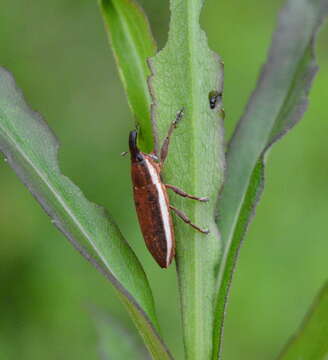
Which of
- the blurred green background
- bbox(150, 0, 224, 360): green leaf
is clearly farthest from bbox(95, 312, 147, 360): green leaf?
the blurred green background

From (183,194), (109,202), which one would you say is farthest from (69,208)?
(109,202)

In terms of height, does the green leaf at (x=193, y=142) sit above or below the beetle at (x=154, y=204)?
above

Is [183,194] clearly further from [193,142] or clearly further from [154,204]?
[154,204]

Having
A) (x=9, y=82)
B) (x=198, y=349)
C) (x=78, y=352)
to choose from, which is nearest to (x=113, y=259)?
(x=198, y=349)

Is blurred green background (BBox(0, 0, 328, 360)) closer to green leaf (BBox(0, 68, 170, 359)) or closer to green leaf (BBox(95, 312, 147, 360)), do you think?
green leaf (BBox(95, 312, 147, 360))

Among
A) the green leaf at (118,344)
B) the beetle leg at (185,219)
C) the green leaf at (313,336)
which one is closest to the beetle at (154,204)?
the beetle leg at (185,219)

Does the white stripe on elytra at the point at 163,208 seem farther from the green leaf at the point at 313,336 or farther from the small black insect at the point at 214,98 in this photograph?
the green leaf at the point at 313,336
